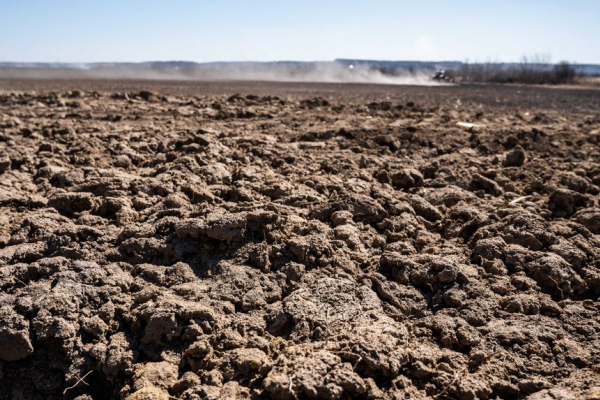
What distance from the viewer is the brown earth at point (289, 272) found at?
2.76 m

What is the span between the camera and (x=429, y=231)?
4277 millimetres

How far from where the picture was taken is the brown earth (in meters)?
2.76

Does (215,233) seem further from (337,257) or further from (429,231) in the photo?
(429,231)

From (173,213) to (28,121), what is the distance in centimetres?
408

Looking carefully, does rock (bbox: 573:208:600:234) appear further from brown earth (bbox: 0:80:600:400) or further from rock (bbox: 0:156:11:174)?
rock (bbox: 0:156:11:174)

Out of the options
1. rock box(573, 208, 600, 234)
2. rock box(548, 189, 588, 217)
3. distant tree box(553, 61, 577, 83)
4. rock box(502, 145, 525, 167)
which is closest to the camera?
rock box(573, 208, 600, 234)

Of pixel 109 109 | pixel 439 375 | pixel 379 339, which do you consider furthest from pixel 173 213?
pixel 109 109

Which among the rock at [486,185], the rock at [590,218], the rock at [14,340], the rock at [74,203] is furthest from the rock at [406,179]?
the rock at [14,340]

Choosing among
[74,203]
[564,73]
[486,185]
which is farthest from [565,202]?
[564,73]

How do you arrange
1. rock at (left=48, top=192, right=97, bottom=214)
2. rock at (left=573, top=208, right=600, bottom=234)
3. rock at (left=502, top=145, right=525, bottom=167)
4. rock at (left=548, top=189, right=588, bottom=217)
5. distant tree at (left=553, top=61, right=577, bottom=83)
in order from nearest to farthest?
rock at (left=48, top=192, right=97, bottom=214), rock at (left=573, top=208, right=600, bottom=234), rock at (left=548, top=189, right=588, bottom=217), rock at (left=502, top=145, right=525, bottom=167), distant tree at (left=553, top=61, right=577, bottom=83)

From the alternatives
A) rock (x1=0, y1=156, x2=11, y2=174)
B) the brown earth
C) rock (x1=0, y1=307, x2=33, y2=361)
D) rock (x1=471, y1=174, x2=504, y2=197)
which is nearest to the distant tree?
the brown earth

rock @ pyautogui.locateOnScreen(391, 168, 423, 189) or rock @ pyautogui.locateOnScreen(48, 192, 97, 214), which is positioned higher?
rock @ pyautogui.locateOnScreen(391, 168, 423, 189)

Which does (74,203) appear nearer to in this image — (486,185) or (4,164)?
(4,164)

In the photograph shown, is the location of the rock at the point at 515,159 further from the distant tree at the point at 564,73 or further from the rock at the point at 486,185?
the distant tree at the point at 564,73
